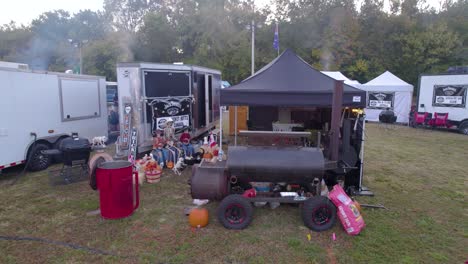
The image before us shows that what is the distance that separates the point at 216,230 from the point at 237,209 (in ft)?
1.42

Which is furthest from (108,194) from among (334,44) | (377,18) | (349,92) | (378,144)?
(377,18)

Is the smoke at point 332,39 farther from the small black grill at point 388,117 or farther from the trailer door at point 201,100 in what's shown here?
the trailer door at point 201,100

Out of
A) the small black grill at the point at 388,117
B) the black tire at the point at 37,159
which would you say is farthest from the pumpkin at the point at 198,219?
the small black grill at the point at 388,117

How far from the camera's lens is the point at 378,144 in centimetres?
1128

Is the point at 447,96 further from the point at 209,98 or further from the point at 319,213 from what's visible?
the point at 319,213

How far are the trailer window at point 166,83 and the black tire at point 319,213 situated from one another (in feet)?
16.2

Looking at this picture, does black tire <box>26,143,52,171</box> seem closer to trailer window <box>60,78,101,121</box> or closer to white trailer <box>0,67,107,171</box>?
white trailer <box>0,67,107,171</box>

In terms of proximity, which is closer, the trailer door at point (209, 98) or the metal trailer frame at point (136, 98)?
the metal trailer frame at point (136, 98)

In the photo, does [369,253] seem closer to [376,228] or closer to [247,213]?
[376,228]

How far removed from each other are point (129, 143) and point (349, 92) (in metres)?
5.13

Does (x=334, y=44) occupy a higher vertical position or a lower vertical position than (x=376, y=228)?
higher

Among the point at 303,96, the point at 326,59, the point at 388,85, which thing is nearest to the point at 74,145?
the point at 303,96

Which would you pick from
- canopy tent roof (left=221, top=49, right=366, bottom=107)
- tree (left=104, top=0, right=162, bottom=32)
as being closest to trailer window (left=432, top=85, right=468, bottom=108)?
canopy tent roof (left=221, top=49, right=366, bottom=107)

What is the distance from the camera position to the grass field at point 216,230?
3771 millimetres
